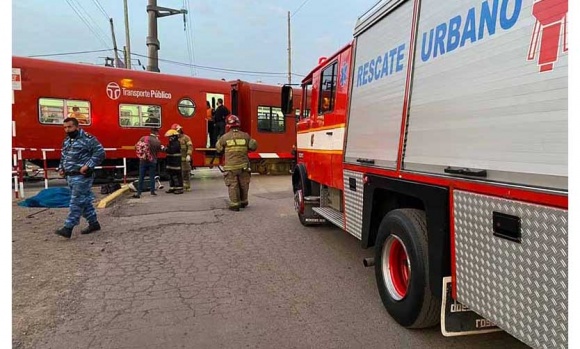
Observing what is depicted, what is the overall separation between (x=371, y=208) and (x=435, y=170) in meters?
1.18

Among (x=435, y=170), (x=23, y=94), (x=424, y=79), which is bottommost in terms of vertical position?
(x=435, y=170)

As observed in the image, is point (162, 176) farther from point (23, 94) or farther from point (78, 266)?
point (78, 266)

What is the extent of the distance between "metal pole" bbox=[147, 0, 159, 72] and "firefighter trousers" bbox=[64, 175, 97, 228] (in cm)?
1593

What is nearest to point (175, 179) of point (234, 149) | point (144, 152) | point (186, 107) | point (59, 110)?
point (144, 152)

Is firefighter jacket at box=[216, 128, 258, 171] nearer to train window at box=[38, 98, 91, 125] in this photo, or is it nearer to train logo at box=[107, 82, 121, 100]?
train window at box=[38, 98, 91, 125]

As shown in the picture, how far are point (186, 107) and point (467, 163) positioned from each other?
44.2 ft

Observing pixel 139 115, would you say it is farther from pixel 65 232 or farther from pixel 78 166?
pixel 65 232

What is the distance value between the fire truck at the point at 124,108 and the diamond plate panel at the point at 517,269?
451 inches

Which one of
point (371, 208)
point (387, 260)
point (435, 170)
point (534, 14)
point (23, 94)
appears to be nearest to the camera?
point (534, 14)

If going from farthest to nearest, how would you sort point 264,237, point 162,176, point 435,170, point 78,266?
Answer: point 162,176
point 264,237
point 78,266
point 435,170

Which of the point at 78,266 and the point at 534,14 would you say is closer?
the point at 534,14

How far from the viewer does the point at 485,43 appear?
2494 mm

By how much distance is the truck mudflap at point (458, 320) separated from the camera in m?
2.82

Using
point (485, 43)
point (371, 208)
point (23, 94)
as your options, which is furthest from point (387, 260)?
point (23, 94)
